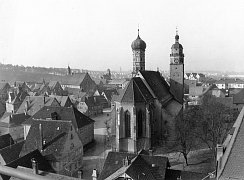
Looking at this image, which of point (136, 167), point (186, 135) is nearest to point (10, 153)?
point (136, 167)

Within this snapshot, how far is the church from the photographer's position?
123ft

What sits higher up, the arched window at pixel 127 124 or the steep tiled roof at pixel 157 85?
the steep tiled roof at pixel 157 85

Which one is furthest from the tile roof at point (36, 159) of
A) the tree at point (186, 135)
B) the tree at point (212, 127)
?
the tree at point (212, 127)

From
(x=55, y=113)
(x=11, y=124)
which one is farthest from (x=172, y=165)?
(x=11, y=124)

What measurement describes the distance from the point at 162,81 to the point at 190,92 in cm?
4071

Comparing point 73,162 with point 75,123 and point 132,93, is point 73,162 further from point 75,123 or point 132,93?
point 132,93

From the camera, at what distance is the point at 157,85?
44.8m

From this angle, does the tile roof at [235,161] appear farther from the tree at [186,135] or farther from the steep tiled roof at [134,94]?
the steep tiled roof at [134,94]

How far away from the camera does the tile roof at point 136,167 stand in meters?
22.9

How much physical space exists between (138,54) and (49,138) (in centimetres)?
2471

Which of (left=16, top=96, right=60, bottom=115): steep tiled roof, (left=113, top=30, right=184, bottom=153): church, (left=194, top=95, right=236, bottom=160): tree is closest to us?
(left=194, top=95, right=236, bottom=160): tree

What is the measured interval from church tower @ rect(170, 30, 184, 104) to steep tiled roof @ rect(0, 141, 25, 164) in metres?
28.8

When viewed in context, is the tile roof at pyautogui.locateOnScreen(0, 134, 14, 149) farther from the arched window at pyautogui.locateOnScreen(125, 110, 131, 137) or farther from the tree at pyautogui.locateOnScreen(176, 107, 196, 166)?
the tree at pyautogui.locateOnScreen(176, 107, 196, 166)

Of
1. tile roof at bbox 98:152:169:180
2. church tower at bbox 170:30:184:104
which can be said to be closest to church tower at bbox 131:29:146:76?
church tower at bbox 170:30:184:104
